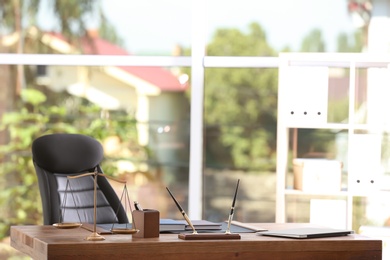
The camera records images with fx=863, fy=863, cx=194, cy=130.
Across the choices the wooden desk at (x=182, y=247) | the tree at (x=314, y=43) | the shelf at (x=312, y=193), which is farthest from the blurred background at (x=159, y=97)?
the wooden desk at (x=182, y=247)

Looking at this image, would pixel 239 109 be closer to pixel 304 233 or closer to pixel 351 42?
pixel 351 42

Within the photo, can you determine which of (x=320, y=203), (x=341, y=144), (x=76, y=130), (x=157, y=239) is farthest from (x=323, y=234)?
(x=76, y=130)

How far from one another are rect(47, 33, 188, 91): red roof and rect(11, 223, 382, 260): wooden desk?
2.60 meters

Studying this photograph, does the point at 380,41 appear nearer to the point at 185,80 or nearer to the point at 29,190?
the point at 185,80

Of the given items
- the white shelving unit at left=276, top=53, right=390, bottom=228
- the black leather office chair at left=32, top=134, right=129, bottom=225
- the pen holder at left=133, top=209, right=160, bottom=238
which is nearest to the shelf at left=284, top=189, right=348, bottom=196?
the white shelving unit at left=276, top=53, right=390, bottom=228

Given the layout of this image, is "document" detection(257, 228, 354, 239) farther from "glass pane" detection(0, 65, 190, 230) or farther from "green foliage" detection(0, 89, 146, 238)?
"green foliage" detection(0, 89, 146, 238)

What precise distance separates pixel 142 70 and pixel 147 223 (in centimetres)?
283

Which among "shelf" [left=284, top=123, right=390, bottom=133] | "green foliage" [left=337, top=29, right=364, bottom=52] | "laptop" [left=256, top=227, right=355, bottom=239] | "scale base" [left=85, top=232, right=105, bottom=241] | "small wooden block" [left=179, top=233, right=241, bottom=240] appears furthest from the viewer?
"green foliage" [left=337, top=29, right=364, bottom=52]

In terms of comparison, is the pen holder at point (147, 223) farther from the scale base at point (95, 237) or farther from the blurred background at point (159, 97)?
the blurred background at point (159, 97)

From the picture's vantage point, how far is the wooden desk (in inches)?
136

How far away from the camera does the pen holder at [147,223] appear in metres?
3.69

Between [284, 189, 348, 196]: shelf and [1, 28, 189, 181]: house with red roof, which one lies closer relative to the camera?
[284, 189, 348, 196]: shelf

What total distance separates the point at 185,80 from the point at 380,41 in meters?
1.44

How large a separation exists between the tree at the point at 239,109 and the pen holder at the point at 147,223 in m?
2.66
